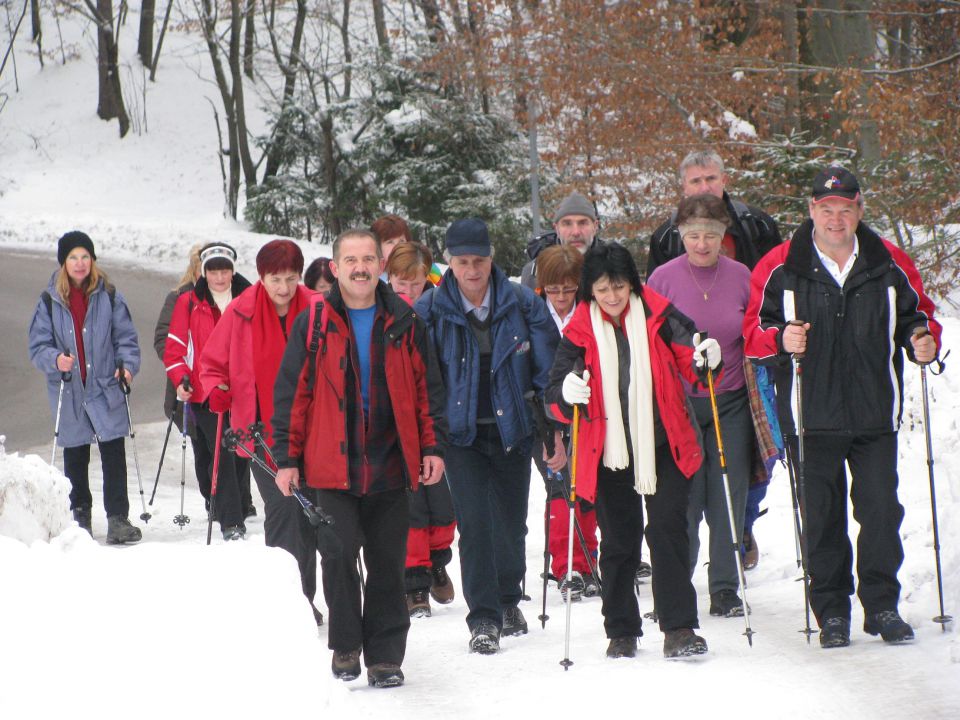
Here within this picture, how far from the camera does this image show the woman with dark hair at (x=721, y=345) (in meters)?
6.98

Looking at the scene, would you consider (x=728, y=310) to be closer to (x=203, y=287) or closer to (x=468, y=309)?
(x=468, y=309)

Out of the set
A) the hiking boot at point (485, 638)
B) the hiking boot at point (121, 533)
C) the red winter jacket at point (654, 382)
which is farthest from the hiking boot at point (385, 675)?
the hiking boot at point (121, 533)

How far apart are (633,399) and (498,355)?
862mm

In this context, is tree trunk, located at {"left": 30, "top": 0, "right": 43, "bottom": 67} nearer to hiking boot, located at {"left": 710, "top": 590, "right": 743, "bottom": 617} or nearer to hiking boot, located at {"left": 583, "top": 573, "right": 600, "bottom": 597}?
hiking boot, located at {"left": 583, "top": 573, "right": 600, "bottom": 597}

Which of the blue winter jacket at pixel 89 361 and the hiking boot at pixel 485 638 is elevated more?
the blue winter jacket at pixel 89 361

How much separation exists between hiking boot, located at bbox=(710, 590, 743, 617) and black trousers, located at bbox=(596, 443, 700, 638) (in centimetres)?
86

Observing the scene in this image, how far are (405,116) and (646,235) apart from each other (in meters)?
8.84

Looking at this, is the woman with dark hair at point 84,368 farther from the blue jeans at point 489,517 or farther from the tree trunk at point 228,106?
the tree trunk at point 228,106

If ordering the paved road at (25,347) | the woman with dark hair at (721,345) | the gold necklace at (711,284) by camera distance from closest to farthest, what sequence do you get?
the woman with dark hair at (721,345), the gold necklace at (711,284), the paved road at (25,347)

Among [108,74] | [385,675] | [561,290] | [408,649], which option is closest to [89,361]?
[561,290]

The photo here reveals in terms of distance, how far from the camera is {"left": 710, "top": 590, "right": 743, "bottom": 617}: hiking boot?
273 inches

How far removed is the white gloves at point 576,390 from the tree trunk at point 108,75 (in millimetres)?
41559

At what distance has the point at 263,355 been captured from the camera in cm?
735

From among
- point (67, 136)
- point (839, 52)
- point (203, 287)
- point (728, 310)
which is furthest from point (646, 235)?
point (67, 136)
